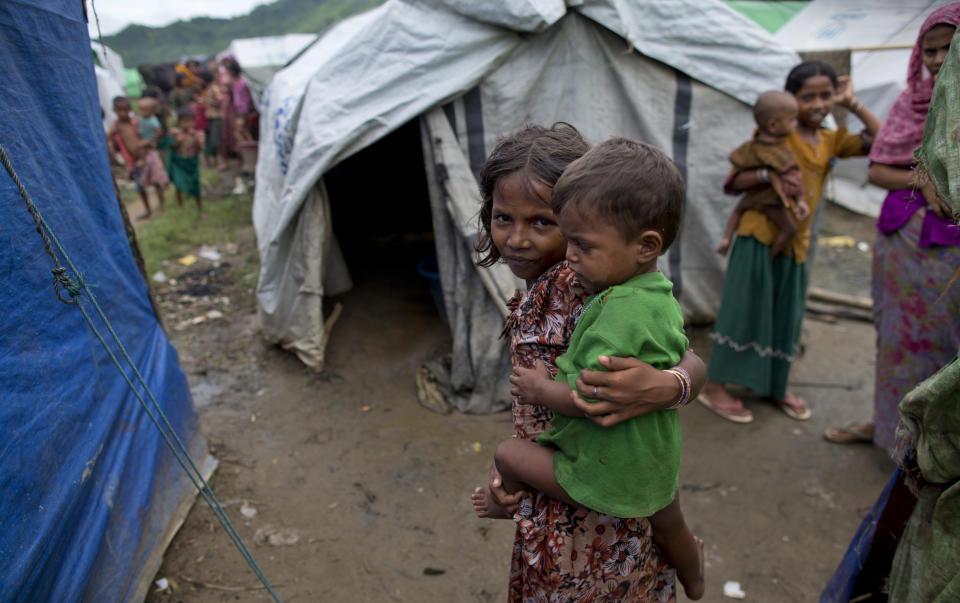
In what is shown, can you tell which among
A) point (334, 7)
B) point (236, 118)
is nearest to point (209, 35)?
point (334, 7)

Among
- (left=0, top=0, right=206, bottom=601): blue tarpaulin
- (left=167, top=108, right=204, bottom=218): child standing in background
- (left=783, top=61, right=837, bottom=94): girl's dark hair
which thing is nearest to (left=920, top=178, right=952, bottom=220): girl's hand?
(left=783, top=61, right=837, bottom=94): girl's dark hair

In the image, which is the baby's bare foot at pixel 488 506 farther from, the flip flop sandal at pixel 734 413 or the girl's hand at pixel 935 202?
the flip flop sandal at pixel 734 413

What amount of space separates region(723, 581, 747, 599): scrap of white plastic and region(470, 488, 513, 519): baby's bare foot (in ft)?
5.17

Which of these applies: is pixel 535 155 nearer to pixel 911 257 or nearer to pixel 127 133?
pixel 911 257

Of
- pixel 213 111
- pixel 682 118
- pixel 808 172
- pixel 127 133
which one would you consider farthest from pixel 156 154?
pixel 808 172

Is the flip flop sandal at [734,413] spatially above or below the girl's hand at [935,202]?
below

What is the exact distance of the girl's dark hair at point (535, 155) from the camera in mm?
1219

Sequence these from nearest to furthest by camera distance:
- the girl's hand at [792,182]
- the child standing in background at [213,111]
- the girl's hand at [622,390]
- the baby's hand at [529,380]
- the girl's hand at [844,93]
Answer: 1. the girl's hand at [622,390]
2. the baby's hand at [529,380]
3. the girl's hand at [792,182]
4. the girl's hand at [844,93]
5. the child standing in background at [213,111]

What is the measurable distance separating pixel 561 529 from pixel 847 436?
9.36ft

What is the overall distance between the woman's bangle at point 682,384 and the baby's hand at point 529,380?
0.23 m

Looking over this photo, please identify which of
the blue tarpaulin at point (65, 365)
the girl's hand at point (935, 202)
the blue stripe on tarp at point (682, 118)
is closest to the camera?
the blue tarpaulin at point (65, 365)

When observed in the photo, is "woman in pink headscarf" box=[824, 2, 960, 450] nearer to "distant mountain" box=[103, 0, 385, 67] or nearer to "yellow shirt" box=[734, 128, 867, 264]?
"yellow shirt" box=[734, 128, 867, 264]

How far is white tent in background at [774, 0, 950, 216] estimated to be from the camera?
5.98m

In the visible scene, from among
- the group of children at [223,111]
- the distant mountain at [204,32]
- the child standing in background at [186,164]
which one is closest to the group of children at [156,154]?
the child standing in background at [186,164]
